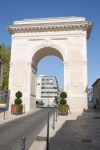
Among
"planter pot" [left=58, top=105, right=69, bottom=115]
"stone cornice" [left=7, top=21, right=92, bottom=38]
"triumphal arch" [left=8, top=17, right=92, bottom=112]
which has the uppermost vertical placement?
"stone cornice" [left=7, top=21, right=92, bottom=38]

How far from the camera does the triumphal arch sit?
34312 millimetres

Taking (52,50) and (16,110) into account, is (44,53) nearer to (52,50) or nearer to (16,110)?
(52,50)

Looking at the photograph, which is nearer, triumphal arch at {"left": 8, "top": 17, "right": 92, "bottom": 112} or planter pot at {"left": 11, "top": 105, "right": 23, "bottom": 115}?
planter pot at {"left": 11, "top": 105, "right": 23, "bottom": 115}

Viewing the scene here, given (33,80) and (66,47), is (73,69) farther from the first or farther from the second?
(33,80)

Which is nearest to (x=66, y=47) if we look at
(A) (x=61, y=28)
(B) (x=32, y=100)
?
(A) (x=61, y=28)

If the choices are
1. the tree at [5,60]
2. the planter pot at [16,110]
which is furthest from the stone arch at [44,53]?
the tree at [5,60]

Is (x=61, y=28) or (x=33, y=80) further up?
(x=61, y=28)

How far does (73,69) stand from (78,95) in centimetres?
364

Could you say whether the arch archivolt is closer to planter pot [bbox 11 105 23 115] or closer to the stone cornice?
the stone cornice

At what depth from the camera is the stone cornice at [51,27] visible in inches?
1390

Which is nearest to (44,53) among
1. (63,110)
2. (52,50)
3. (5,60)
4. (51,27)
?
(52,50)

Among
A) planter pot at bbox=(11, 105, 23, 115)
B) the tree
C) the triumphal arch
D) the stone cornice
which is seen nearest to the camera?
planter pot at bbox=(11, 105, 23, 115)

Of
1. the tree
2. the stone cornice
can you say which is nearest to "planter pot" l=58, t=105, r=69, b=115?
the stone cornice

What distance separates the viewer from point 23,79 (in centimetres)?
3566
